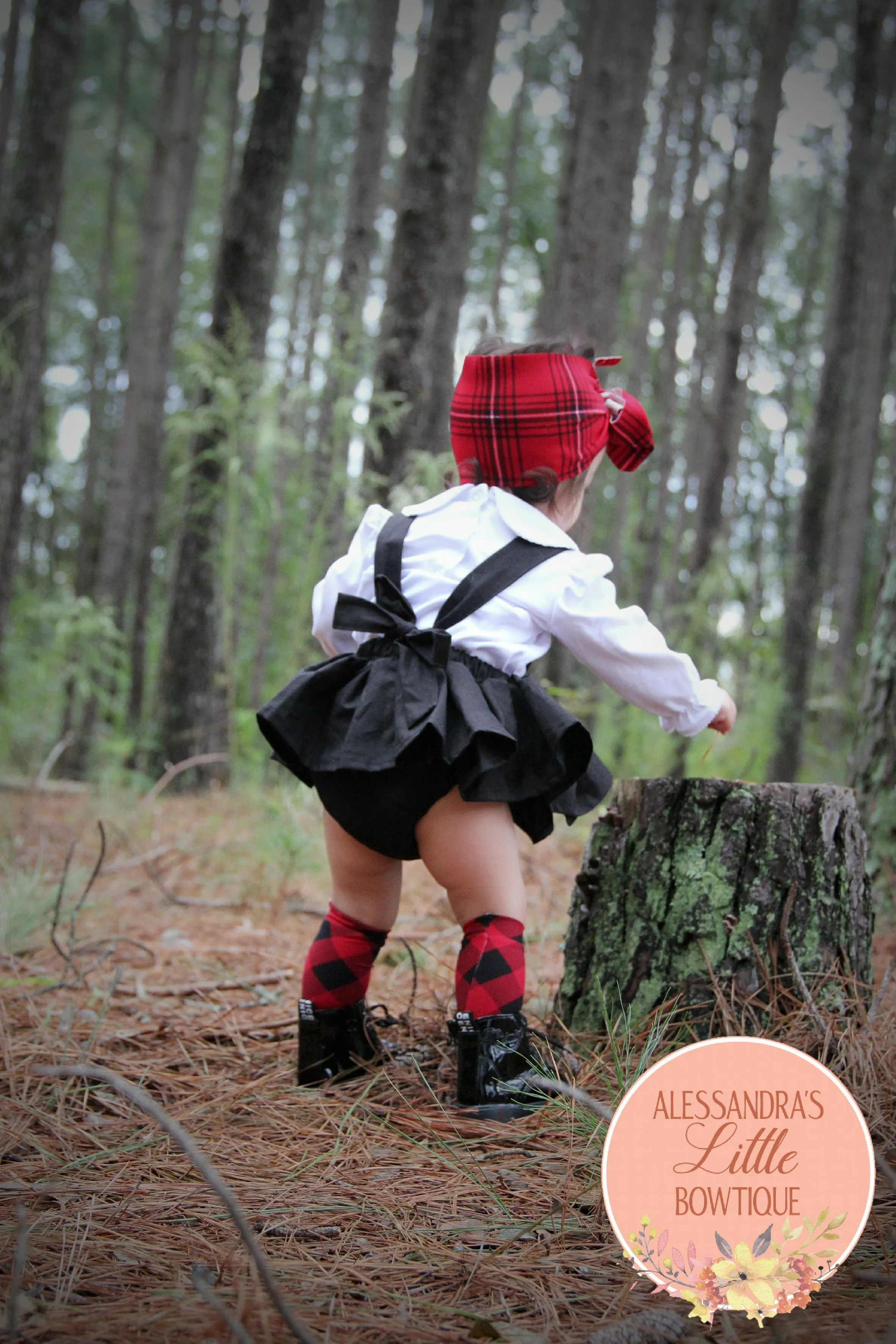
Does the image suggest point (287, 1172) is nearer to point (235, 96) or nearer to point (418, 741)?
point (418, 741)

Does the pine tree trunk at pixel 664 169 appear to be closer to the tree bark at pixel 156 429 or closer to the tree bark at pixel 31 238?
the tree bark at pixel 156 429

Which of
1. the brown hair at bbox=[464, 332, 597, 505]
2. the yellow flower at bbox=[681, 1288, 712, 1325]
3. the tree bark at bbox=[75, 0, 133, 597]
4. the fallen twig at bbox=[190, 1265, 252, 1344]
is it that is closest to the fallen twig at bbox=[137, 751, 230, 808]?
the brown hair at bbox=[464, 332, 597, 505]

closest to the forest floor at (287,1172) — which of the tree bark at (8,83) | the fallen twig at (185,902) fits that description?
the fallen twig at (185,902)

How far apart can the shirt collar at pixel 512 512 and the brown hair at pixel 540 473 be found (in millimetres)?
26

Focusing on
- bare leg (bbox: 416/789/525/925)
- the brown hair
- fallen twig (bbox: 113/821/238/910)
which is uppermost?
the brown hair

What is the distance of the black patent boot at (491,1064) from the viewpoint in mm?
1783

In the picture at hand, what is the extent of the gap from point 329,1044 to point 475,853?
1.82 feet

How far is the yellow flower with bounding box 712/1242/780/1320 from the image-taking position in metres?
1.05

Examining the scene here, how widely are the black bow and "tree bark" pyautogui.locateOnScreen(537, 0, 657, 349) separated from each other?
3411mm

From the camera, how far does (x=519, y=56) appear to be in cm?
1353

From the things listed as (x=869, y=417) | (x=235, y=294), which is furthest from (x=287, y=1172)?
(x=869, y=417)

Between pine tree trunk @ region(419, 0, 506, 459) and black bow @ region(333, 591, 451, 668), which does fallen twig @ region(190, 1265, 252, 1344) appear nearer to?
black bow @ region(333, 591, 451, 668)

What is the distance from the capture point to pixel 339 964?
1.99 meters

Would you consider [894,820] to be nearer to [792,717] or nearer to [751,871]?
[751,871]
